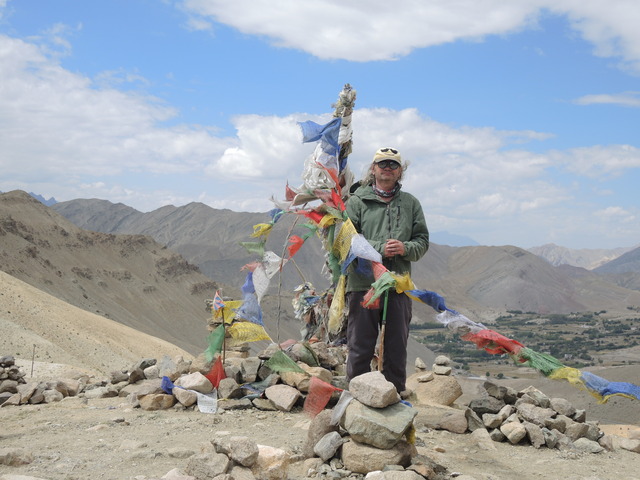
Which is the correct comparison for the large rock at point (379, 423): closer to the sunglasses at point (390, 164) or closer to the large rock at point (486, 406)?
the sunglasses at point (390, 164)

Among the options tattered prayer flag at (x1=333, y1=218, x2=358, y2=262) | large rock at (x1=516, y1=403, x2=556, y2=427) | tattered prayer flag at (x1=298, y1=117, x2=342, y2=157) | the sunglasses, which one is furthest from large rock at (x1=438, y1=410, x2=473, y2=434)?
tattered prayer flag at (x1=298, y1=117, x2=342, y2=157)

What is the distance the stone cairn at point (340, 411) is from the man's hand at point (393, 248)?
919 mm

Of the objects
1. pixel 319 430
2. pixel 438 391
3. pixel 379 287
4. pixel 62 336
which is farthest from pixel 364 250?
pixel 62 336

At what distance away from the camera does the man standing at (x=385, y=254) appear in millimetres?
4484

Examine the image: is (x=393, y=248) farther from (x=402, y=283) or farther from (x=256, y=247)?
(x=256, y=247)

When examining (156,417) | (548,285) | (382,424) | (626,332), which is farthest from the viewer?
(548,285)

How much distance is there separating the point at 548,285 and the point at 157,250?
256ft

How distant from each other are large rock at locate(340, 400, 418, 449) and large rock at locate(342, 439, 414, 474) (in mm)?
41

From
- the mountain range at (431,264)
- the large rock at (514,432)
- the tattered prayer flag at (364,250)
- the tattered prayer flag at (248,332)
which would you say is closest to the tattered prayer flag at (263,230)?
the tattered prayer flag at (248,332)

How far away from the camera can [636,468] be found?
15.1 ft

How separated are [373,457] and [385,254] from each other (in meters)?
1.44

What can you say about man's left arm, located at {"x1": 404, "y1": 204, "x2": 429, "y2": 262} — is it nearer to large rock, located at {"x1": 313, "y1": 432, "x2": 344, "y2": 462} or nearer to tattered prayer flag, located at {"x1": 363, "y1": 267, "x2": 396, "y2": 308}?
tattered prayer flag, located at {"x1": 363, "y1": 267, "x2": 396, "y2": 308}

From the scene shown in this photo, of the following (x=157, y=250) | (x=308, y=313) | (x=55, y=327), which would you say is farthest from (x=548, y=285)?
(x=308, y=313)

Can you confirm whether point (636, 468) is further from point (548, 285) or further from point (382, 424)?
point (548, 285)
